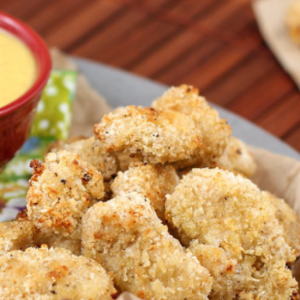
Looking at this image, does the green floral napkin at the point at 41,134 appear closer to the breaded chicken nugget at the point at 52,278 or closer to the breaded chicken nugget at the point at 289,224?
the breaded chicken nugget at the point at 52,278

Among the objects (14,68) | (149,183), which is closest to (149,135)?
(149,183)

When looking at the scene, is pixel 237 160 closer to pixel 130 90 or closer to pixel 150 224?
pixel 150 224

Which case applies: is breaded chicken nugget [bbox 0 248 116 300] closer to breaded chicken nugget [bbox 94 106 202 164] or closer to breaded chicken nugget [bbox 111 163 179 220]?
breaded chicken nugget [bbox 111 163 179 220]

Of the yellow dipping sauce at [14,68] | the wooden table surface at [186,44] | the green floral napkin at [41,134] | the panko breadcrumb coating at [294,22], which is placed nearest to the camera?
the yellow dipping sauce at [14,68]

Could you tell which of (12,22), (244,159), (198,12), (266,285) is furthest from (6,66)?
(198,12)

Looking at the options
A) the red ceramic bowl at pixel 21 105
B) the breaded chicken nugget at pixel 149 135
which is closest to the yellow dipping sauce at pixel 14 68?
the red ceramic bowl at pixel 21 105

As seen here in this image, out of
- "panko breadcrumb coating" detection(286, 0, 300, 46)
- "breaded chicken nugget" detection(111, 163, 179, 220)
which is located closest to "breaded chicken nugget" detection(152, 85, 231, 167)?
"breaded chicken nugget" detection(111, 163, 179, 220)

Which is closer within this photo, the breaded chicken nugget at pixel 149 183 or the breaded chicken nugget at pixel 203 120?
the breaded chicken nugget at pixel 149 183
